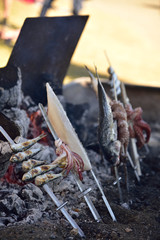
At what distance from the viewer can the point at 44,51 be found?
3.19 meters

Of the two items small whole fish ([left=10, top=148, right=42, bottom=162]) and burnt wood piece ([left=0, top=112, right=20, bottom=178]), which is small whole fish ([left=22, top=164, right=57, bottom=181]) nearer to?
small whole fish ([left=10, top=148, right=42, bottom=162])

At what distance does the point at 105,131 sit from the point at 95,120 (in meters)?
1.74

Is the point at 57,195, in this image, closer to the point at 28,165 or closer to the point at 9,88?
the point at 28,165

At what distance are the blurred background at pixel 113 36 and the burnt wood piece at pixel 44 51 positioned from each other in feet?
8.17

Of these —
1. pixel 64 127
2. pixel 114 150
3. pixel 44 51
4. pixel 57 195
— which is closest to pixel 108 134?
pixel 114 150

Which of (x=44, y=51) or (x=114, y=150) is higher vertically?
(x=44, y=51)

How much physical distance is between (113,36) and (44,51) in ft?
20.7

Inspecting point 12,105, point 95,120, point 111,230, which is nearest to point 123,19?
point 95,120

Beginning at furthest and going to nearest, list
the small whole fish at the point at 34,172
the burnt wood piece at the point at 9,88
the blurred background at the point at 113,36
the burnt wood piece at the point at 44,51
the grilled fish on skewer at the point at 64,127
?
the blurred background at the point at 113,36
the burnt wood piece at the point at 44,51
the burnt wood piece at the point at 9,88
the grilled fish on skewer at the point at 64,127
the small whole fish at the point at 34,172

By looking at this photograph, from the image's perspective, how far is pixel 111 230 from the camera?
2.21 m

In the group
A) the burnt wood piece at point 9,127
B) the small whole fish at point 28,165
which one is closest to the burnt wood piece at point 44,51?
the burnt wood piece at point 9,127

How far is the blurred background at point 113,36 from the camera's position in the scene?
7012 millimetres

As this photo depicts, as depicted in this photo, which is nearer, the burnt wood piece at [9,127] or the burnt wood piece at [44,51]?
→ the burnt wood piece at [9,127]

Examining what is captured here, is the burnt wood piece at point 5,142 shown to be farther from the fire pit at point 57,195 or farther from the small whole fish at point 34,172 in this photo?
the small whole fish at point 34,172
